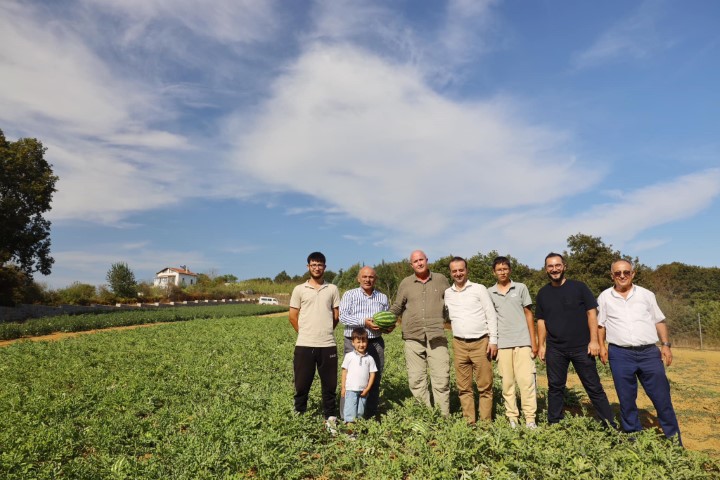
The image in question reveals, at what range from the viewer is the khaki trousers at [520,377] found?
576cm

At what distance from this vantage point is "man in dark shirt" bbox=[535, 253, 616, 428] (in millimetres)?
5574

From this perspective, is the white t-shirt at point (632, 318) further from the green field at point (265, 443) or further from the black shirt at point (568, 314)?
the green field at point (265, 443)

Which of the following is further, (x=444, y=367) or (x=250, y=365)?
(x=250, y=365)

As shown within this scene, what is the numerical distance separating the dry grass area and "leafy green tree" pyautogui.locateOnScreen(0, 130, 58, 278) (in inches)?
1156

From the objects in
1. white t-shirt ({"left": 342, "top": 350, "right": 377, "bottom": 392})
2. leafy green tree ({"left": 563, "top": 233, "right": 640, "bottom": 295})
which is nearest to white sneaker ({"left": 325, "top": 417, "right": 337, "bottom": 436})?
white t-shirt ({"left": 342, "top": 350, "right": 377, "bottom": 392})

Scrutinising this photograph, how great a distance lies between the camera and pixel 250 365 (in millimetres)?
10742

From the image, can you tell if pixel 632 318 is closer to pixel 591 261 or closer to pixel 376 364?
pixel 376 364

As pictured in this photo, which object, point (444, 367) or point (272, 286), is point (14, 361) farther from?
point (272, 286)

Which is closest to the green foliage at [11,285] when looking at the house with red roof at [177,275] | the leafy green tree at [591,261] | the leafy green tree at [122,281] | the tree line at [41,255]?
the tree line at [41,255]

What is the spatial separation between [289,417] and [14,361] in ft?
33.7

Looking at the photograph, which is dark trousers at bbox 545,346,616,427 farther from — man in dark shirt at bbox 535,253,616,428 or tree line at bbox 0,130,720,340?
tree line at bbox 0,130,720,340

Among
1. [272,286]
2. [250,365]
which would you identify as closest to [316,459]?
[250,365]

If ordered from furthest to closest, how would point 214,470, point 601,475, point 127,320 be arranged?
point 127,320, point 214,470, point 601,475

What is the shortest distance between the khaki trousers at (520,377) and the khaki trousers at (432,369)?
0.78 metres
